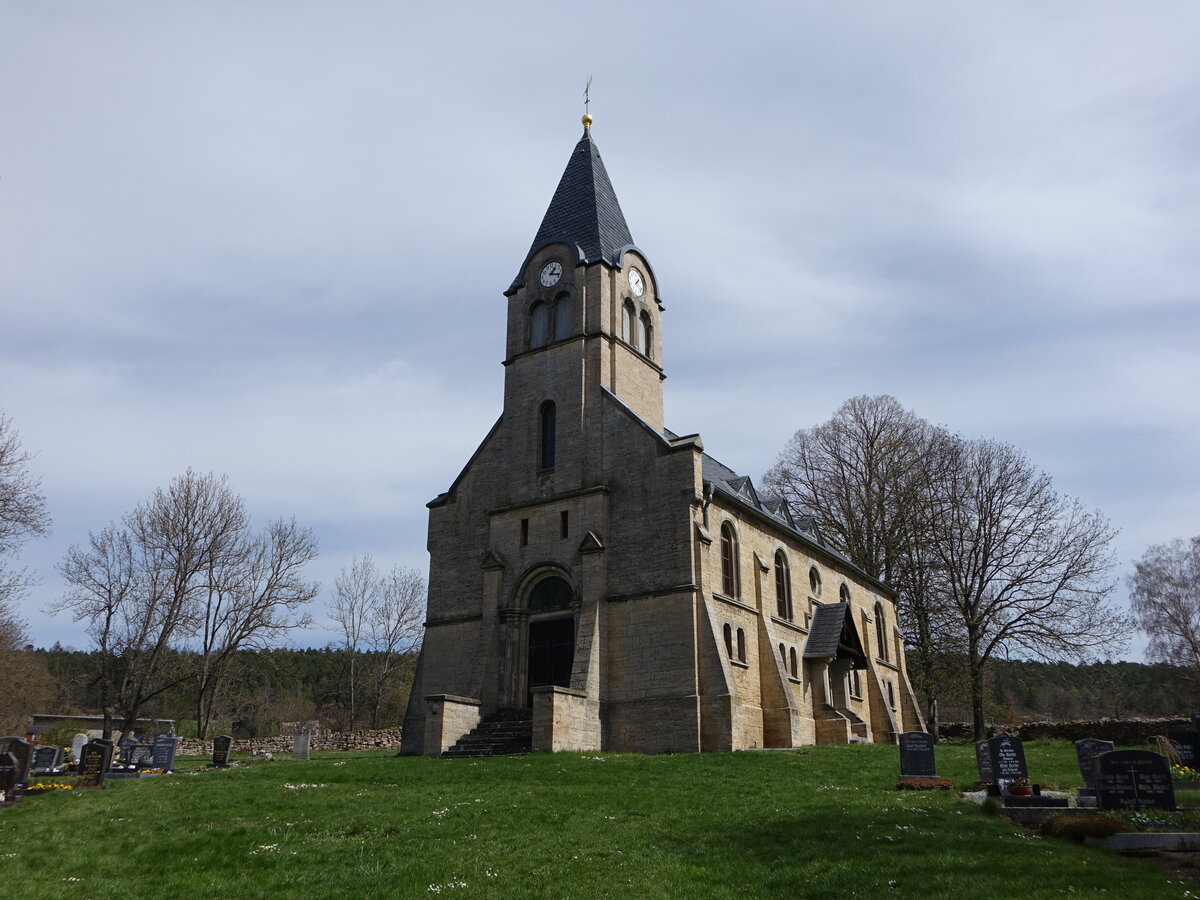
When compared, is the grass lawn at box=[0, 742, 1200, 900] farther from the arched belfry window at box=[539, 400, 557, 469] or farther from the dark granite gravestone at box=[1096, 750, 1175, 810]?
the arched belfry window at box=[539, 400, 557, 469]

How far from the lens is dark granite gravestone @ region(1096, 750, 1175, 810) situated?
13688mm

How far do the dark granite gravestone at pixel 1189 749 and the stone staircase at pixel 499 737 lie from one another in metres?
15.7

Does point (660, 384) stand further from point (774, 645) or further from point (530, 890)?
point (530, 890)

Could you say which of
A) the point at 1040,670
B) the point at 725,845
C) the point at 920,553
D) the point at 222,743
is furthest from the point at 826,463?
the point at 725,845

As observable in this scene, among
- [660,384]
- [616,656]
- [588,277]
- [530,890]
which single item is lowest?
[530,890]

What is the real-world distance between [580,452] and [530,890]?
21.2 metres

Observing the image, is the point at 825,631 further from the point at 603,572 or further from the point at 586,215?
the point at 586,215

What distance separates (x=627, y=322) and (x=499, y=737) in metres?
15.4

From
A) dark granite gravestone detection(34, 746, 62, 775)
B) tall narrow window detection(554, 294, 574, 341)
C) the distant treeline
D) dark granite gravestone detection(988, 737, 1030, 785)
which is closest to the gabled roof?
tall narrow window detection(554, 294, 574, 341)

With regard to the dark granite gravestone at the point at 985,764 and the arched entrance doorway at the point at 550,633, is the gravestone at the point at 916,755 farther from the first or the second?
the arched entrance doorway at the point at 550,633

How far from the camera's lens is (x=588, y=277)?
3338 centimetres

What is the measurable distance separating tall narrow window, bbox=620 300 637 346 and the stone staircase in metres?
13.7

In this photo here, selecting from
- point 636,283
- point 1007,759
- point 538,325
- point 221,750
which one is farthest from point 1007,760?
point 636,283

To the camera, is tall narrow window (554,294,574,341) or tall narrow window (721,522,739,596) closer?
tall narrow window (721,522,739,596)
